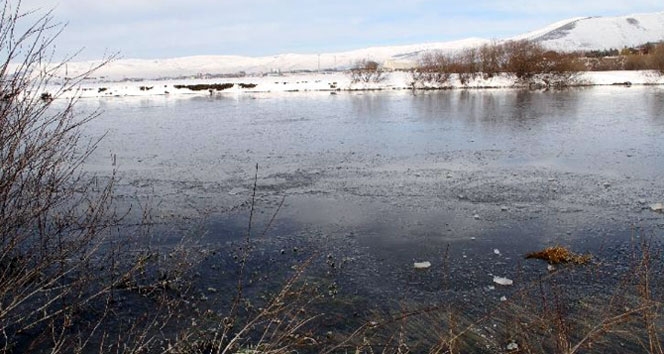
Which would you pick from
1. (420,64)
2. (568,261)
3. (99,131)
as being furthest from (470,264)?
(420,64)

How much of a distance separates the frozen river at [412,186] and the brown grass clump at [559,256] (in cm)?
20

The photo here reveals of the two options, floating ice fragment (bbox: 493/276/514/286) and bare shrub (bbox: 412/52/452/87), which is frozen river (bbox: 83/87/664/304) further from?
bare shrub (bbox: 412/52/452/87)

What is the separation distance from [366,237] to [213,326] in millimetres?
2933

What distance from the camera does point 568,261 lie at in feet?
21.2

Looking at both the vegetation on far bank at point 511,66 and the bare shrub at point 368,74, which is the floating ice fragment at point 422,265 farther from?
the bare shrub at point 368,74

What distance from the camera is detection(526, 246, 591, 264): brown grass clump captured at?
645 cm

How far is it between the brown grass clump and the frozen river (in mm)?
197

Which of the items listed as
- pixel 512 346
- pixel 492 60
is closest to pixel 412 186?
pixel 512 346

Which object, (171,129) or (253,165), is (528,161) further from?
(171,129)

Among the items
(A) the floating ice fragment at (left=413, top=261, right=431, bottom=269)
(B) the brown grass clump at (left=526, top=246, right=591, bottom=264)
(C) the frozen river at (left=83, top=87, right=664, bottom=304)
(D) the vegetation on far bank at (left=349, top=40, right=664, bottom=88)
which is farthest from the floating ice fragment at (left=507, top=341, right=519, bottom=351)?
(D) the vegetation on far bank at (left=349, top=40, right=664, bottom=88)

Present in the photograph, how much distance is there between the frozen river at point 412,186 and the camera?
280 inches

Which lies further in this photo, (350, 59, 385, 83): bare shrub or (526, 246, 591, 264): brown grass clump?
(350, 59, 385, 83): bare shrub

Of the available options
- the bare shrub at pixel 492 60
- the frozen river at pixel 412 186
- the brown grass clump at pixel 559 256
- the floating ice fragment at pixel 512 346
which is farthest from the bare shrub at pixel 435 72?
the floating ice fragment at pixel 512 346

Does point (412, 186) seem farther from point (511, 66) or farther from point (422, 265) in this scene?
point (511, 66)
